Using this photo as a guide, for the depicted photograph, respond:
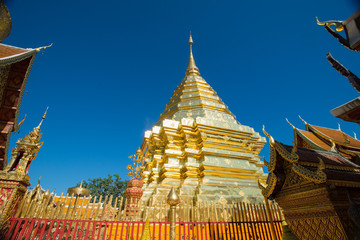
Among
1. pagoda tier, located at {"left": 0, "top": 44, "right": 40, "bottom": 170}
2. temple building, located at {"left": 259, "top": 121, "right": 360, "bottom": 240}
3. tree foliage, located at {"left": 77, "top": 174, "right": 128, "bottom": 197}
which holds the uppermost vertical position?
tree foliage, located at {"left": 77, "top": 174, "right": 128, "bottom": 197}

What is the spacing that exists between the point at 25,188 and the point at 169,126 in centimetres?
661

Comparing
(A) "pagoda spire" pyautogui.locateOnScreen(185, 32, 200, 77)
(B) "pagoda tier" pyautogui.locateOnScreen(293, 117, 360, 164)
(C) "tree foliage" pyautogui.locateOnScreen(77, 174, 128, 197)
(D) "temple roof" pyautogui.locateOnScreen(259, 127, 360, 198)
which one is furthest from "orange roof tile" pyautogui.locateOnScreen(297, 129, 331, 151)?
(C) "tree foliage" pyautogui.locateOnScreen(77, 174, 128, 197)

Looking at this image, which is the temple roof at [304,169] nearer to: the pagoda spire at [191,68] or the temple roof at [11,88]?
the temple roof at [11,88]

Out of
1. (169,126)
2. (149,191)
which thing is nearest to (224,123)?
(169,126)

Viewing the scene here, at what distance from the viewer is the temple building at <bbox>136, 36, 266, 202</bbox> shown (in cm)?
799

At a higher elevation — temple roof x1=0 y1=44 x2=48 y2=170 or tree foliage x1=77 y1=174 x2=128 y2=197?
tree foliage x1=77 y1=174 x2=128 y2=197

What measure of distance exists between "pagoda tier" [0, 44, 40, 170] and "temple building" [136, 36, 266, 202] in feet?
16.4

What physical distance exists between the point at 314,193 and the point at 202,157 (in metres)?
6.39

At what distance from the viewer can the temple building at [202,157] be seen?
26.2 feet

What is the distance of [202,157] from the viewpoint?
901 cm

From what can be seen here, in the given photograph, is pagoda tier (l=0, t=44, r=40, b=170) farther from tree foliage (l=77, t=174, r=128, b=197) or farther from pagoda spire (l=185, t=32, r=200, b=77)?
tree foliage (l=77, t=174, r=128, b=197)

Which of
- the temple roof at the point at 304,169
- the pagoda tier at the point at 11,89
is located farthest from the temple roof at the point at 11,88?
the temple roof at the point at 304,169

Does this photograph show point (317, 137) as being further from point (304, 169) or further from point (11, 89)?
point (11, 89)

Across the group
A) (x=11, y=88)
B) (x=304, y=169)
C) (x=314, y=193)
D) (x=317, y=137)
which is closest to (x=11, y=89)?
(x=11, y=88)
